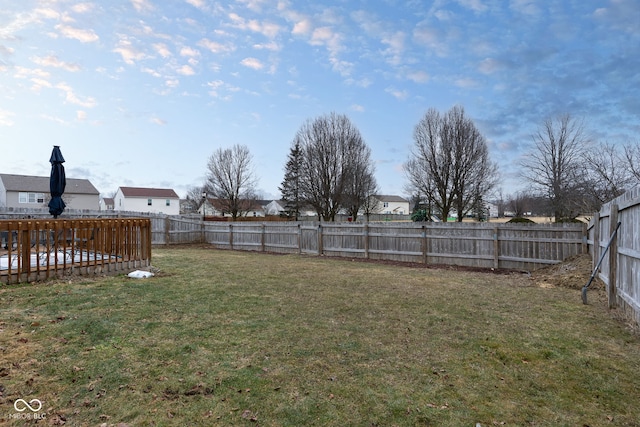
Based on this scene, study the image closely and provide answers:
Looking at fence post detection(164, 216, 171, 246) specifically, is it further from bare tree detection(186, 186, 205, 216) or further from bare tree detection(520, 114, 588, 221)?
bare tree detection(186, 186, 205, 216)

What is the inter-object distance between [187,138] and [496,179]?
66.7 ft

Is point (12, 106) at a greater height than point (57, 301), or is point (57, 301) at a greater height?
point (12, 106)

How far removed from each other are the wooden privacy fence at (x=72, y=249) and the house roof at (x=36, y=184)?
37.8 metres

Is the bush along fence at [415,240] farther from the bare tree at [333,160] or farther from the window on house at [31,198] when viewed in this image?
the window on house at [31,198]

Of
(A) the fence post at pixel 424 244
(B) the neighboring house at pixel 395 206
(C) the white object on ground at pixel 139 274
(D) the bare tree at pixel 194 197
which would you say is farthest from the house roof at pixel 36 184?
(B) the neighboring house at pixel 395 206

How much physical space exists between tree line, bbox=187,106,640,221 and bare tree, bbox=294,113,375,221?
78 mm

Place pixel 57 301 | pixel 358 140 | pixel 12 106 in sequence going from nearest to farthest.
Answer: pixel 57 301, pixel 12 106, pixel 358 140

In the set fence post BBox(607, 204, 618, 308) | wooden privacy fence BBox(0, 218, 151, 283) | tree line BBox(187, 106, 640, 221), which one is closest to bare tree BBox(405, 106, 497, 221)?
tree line BBox(187, 106, 640, 221)

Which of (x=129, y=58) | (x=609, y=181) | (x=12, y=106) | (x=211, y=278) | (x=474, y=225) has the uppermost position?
(x=129, y=58)

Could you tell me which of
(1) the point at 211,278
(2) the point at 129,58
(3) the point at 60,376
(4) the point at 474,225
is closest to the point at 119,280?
(1) the point at 211,278

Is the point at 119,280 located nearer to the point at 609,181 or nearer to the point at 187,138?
the point at 187,138

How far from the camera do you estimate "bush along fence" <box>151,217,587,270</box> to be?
9.89 m

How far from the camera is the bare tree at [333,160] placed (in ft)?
86.6

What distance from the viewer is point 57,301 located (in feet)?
17.1
